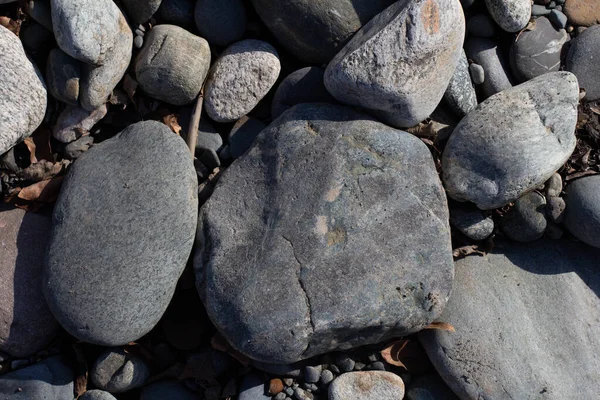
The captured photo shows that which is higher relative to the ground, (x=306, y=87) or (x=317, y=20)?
(x=317, y=20)

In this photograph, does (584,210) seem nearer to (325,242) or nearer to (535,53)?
(535,53)

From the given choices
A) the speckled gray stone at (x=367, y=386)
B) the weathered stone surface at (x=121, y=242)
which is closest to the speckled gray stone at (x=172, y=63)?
the weathered stone surface at (x=121, y=242)

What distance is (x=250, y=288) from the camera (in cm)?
295

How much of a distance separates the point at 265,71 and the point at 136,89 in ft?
2.45

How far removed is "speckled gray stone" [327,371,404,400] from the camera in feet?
10.6

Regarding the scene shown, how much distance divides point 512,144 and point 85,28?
2.29m

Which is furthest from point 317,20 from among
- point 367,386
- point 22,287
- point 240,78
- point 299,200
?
point 22,287

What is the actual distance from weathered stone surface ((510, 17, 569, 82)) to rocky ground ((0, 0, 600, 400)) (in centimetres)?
1

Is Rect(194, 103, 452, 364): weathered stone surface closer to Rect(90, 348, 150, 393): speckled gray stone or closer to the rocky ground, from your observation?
the rocky ground

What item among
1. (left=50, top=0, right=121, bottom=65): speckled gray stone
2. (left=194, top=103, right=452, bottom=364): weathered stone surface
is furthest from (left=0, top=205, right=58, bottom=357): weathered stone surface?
(left=50, top=0, right=121, bottom=65): speckled gray stone

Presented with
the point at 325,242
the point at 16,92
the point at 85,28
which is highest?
the point at 85,28

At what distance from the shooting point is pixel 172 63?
3182 millimetres

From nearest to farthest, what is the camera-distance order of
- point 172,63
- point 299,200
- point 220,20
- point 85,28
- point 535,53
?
1. point 85,28
2. point 299,200
3. point 172,63
4. point 220,20
5. point 535,53

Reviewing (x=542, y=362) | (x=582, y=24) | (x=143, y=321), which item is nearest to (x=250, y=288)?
Answer: (x=143, y=321)
